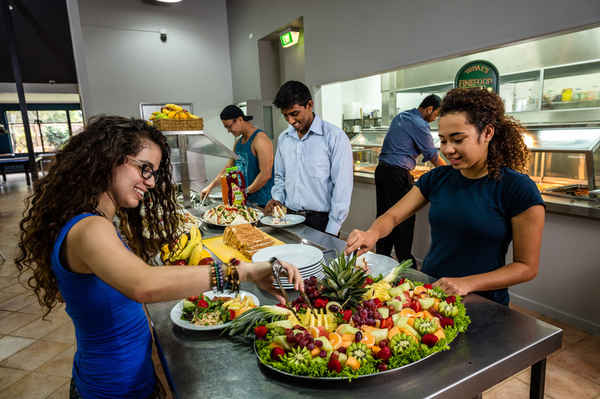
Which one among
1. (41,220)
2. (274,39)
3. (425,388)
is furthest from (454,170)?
(274,39)

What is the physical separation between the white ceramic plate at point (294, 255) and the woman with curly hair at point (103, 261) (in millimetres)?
379

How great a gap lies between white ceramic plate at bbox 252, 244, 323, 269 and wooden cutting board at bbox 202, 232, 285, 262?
7.1 inches

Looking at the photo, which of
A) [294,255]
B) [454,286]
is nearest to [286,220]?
[294,255]

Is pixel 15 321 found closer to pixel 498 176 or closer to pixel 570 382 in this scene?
pixel 498 176

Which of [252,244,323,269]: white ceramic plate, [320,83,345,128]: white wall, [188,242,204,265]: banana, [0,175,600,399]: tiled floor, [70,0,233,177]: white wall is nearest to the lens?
[252,244,323,269]: white ceramic plate

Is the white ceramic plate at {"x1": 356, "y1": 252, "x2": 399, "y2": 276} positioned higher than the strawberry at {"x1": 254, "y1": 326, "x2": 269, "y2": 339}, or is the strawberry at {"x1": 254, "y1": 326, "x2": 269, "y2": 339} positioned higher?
the strawberry at {"x1": 254, "y1": 326, "x2": 269, "y2": 339}

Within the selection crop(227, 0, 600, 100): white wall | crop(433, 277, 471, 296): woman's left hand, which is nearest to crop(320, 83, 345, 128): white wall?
crop(227, 0, 600, 100): white wall

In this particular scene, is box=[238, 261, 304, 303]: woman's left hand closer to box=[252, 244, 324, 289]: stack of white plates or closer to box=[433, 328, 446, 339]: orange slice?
box=[252, 244, 324, 289]: stack of white plates

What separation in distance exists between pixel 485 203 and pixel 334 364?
107cm

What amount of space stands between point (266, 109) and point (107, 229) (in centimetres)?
703

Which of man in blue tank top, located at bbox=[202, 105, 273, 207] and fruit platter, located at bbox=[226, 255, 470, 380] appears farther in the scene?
man in blue tank top, located at bbox=[202, 105, 273, 207]

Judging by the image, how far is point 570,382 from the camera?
2.47 metres

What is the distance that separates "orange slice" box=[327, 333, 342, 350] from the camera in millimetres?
1013

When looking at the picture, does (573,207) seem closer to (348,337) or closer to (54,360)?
(348,337)
